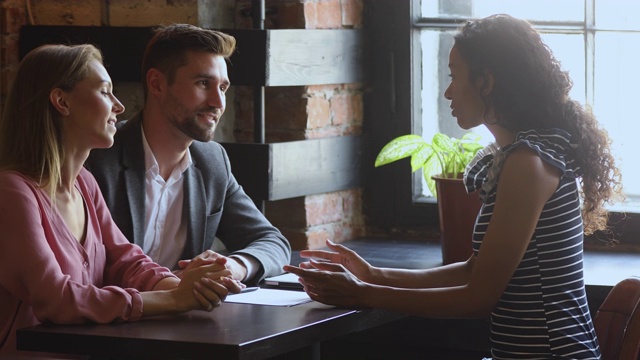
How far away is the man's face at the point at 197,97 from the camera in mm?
2654

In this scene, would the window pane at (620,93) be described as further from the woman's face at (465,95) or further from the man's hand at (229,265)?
the man's hand at (229,265)

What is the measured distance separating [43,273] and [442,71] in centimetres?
161

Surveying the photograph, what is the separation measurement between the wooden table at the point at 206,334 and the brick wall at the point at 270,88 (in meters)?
1.01

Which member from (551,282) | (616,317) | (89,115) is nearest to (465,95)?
(551,282)

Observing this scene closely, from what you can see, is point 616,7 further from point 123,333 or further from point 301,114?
point 123,333

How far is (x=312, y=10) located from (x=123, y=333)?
1401mm

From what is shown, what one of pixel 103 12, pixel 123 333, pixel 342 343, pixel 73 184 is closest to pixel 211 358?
pixel 123 333

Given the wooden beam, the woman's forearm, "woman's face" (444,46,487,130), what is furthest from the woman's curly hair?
the wooden beam

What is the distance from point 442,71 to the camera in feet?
10.8

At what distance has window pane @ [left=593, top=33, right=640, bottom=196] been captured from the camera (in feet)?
9.96

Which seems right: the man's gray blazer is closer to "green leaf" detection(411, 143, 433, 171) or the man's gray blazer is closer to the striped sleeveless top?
"green leaf" detection(411, 143, 433, 171)

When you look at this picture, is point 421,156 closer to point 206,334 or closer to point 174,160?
point 174,160

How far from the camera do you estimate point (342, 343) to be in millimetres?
3133

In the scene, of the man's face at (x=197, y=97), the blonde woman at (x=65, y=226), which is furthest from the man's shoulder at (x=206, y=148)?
the blonde woman at (x=65, y=226)
